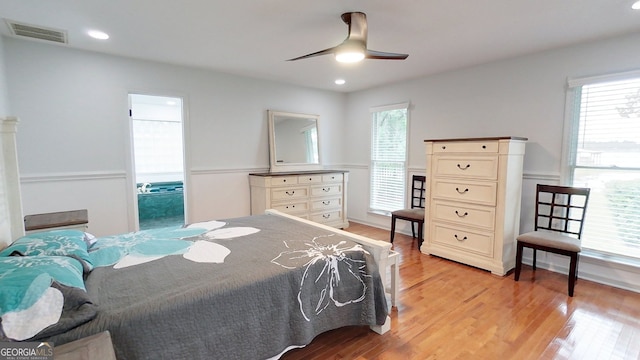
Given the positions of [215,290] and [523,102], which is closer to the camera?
[215,290]

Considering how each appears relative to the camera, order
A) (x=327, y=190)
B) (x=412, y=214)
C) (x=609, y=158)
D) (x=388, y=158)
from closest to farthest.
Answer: (x=609, y=158) < (x=412, y=214) < (x=327, y=190) < (x=388, y=158)

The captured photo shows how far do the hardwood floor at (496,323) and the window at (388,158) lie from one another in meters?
1.90

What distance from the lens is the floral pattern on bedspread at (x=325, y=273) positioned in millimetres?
1732

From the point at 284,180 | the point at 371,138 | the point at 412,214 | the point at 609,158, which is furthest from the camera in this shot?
the point at 371,138

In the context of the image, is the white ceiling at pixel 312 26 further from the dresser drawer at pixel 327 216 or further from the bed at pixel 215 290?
the dresser drawer at pixel 327 216

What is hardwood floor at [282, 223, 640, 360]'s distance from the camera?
191cm

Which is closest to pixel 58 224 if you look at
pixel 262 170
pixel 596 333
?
pixel 262 170

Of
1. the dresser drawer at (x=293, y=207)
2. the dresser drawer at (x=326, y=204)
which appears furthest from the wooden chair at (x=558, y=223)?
the dresser drawer at (x=293, y=207)

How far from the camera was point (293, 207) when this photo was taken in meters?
4.37

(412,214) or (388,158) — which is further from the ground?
(388,158)

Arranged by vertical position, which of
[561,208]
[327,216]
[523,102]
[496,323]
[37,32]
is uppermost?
[37,32]

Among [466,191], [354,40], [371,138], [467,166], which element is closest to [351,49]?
[354,40]

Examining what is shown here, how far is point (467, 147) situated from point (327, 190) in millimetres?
2144

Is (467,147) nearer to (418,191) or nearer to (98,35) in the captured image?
(418,191)
